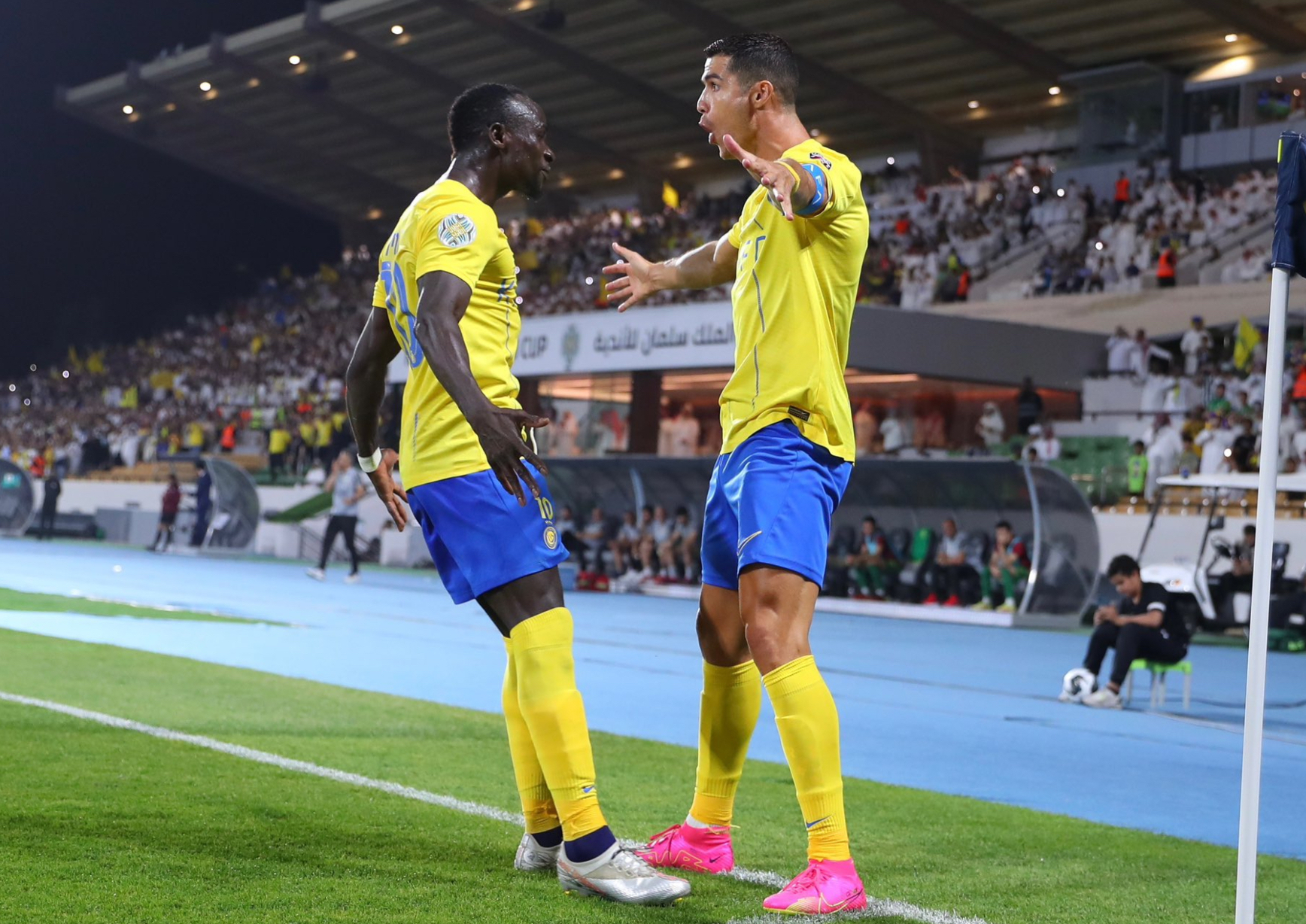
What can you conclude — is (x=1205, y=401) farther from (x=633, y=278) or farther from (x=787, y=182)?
(x=787, y=182)

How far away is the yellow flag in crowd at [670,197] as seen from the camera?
45406mm

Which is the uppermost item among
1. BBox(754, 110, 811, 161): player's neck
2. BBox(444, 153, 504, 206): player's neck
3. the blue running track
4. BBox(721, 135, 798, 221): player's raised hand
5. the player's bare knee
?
BBox(754, 110, 811, 161): player's neck

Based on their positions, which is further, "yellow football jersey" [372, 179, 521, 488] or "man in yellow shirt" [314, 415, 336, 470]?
"man in yellow shirt" [314, 415, 336, 470]

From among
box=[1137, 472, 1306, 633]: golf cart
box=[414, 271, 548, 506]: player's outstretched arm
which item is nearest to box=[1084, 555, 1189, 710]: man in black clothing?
box=[1137, 472, 1306, 633]: golf cart

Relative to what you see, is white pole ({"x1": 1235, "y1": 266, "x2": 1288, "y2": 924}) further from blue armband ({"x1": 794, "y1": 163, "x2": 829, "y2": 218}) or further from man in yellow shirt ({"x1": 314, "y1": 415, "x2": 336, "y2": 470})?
man in yellow shirt ({"x1": 314, "y1": 415, "x2": 336, "y2": 470})

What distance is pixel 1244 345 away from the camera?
2494 centimetres

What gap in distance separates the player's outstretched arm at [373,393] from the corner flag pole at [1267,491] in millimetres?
2325

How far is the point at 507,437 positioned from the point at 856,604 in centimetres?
1767

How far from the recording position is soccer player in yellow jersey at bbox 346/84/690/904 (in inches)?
149

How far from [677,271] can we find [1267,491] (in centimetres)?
212

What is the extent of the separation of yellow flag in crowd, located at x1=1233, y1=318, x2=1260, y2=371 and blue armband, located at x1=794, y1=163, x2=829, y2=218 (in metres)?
22.9

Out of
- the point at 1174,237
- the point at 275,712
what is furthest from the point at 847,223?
the point at 1174,237

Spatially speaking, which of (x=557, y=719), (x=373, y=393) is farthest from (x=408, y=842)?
(x=373, y=393)

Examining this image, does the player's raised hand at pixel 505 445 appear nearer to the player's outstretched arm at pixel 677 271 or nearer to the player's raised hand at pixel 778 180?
the player's raised hand at pixel 778 180
